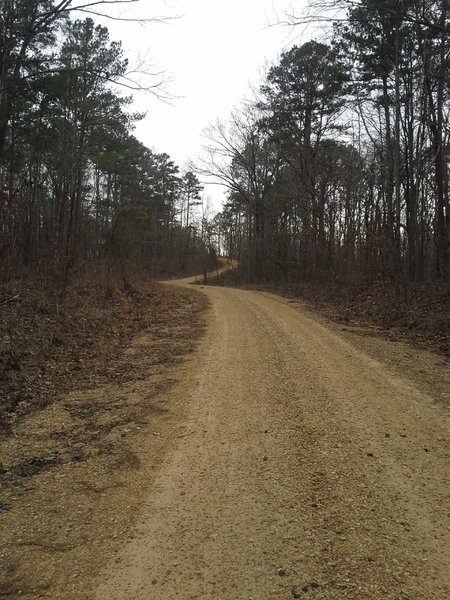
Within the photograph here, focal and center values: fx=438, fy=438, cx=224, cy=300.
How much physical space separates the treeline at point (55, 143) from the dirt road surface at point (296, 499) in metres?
6.29

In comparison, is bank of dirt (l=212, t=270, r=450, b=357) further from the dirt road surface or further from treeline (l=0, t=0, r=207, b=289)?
treeline (l=0, t=0, r=207, b=289)

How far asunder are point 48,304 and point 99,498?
731cm

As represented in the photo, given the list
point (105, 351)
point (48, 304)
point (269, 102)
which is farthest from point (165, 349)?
point (269, 102)

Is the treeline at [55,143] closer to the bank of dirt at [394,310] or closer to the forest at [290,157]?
the forest at [290,157]

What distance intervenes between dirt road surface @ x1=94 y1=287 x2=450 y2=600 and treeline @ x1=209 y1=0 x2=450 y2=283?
21.5 ft

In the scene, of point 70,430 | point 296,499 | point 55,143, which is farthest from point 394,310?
point 55,143

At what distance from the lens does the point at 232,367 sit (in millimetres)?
7359

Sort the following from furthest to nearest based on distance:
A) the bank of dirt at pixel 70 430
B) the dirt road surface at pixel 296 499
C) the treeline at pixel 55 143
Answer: the treeline at pixel 55 143 < the bank of dirt at pixel 70 430 < the dirt road surface at pixel 296 499

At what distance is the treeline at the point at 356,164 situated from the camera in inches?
592

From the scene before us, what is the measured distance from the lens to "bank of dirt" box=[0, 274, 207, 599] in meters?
2.80

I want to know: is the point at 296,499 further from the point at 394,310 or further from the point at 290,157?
the point at 290,157

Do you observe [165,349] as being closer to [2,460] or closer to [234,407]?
[234,407]

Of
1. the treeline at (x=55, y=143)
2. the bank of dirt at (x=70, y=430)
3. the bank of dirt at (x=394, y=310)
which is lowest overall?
the bank of dirt at (x=70, y=430)

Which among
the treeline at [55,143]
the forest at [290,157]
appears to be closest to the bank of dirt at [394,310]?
the forest at [290,157]
